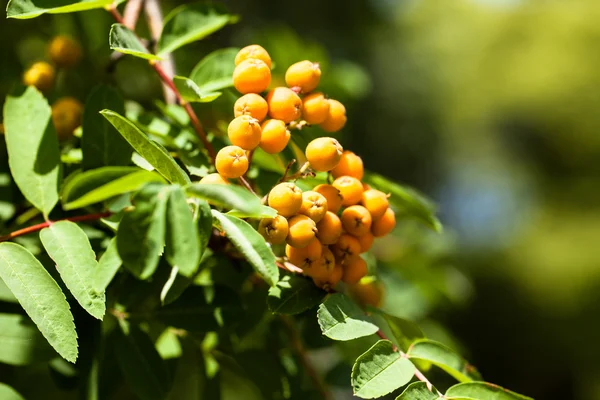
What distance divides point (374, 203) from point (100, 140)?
36 centimetres

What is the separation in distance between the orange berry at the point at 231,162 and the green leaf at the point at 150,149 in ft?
0.18

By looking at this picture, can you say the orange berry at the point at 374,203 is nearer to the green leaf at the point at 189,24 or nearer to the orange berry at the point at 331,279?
the orange berry at the point at 331,279

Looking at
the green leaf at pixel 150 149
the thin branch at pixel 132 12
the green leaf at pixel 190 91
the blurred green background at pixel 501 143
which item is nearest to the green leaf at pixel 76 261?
the green leaf at pixel 150 149

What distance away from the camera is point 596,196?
25.7 feet

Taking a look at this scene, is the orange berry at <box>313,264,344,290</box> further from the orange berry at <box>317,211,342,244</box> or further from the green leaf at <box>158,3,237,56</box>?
the green leaf at <box>158,3,237,56</box>

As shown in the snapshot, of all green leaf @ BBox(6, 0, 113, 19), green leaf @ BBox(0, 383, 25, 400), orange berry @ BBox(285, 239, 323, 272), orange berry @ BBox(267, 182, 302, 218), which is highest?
green leaf @ BBox(6, 0, 113, 19)

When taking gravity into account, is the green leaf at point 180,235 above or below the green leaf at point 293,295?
above

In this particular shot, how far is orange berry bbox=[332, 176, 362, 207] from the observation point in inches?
25.8

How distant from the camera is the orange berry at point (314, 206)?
1.94ft

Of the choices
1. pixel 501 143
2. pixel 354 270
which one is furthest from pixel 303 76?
pixel 501 143

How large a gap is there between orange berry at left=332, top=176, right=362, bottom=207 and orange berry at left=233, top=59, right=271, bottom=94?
15 centimetres

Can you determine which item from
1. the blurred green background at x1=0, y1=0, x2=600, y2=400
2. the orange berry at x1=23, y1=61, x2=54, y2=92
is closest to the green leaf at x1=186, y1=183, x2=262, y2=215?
the orange berry at x1=23, y1=61, x2=54, y2=92

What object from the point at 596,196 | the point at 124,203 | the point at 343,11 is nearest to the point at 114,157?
the point at 124,203

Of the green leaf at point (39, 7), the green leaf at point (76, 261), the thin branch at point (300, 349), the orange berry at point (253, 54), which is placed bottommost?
the thin branch at point (300, 349)
